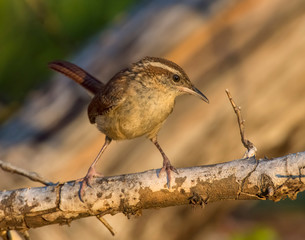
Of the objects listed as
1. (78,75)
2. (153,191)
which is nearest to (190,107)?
(78,75)

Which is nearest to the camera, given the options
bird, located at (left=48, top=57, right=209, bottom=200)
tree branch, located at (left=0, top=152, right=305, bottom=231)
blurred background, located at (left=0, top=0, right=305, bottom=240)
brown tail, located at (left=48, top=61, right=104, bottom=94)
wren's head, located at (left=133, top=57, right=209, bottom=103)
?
tree branch, located at (left=0, top=152, right=305, bottom=231)

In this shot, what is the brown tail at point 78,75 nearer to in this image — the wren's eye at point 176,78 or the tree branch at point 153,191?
the wren's eye at point 176,78

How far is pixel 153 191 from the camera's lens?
10.6 feet

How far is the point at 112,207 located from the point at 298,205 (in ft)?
22.6

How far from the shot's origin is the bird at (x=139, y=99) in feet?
12.8

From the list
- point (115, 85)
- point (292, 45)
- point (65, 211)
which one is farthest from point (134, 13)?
point (65, 211)

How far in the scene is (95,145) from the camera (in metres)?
6.10

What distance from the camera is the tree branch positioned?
295 cm

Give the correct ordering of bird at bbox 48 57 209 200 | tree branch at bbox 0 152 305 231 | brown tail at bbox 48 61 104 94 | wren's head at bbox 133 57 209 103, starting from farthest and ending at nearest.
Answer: brown tail at bbox 48 61 104 94, wren's head at bbox 133 57 209 103, bird at bbox 48 57 209 200, tree branch at bbox 0 152 305 231

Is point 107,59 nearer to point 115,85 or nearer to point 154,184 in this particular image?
point 115,85

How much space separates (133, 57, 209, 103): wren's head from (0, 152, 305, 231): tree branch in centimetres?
101

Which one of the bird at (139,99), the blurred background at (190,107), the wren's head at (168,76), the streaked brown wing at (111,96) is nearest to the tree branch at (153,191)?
the bird at (139,99)

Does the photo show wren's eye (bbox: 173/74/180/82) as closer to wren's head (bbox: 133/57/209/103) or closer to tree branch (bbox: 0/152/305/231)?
wren's head (bbox: 133/57/209/103)

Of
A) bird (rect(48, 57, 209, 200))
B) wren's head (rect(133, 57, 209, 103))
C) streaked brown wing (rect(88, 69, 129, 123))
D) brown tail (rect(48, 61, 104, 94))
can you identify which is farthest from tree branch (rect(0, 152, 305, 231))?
brown tail (rect(48, 61, 104, 94))
